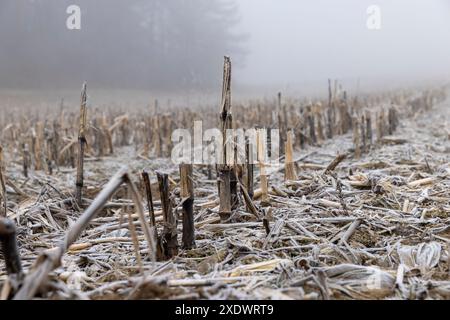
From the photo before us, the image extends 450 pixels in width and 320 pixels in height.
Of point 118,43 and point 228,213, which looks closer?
point 228,213

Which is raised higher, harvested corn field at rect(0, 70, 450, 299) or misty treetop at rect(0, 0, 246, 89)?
misty treetop at rect(0, 0, 246, 89)

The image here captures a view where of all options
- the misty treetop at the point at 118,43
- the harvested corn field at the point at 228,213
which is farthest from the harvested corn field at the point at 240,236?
the misty treetop at the point at 118,43

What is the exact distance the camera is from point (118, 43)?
16094 millimetres

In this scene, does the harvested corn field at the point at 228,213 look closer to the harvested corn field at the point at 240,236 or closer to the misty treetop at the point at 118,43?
the harvested corn field at the point at 240,236

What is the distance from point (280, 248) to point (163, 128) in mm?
4301

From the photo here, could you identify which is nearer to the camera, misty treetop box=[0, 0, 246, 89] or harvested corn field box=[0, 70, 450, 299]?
harvested corn field box=[0, 70, 450, 299]

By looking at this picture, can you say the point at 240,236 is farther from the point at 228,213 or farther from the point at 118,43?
the point at 118,43

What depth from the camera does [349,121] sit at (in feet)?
21.5

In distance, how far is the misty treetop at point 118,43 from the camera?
13.8 m

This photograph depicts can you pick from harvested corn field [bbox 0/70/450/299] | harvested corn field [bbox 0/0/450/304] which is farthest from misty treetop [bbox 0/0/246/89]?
harvested corn field [bbox 0/70/450/299]

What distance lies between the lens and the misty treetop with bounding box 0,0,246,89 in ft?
45.1

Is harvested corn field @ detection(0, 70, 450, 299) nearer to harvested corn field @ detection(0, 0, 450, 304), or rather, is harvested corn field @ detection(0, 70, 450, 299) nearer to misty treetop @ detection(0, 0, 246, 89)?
harvested corn field @ detection(0, 0, 450, 304)

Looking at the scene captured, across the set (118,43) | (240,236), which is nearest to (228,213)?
(240,236)
